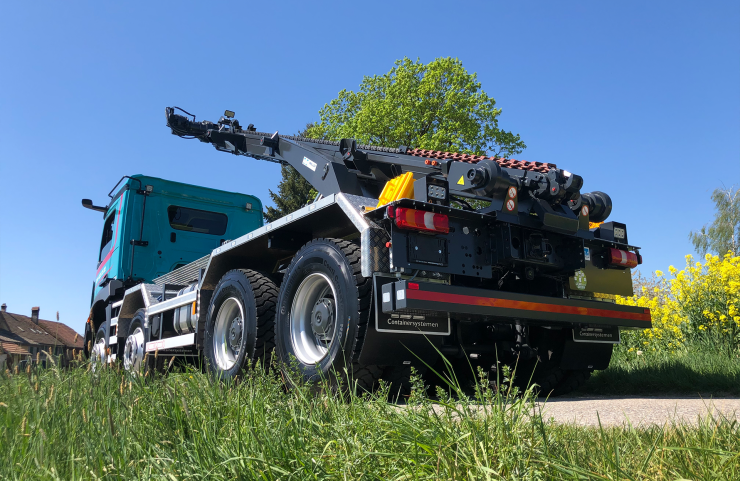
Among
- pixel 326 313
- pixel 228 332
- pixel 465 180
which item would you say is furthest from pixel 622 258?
pixel 228 332

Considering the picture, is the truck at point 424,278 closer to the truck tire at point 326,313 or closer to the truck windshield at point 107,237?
the truck tire at point 326,313

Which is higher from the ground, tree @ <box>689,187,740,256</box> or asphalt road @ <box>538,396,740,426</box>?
tree @ <box>689,187,740,256</box>

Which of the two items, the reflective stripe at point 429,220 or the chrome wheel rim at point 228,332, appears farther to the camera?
the chrome wheel rim at point 228,332

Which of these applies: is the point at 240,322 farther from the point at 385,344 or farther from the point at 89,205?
the point at 89,205

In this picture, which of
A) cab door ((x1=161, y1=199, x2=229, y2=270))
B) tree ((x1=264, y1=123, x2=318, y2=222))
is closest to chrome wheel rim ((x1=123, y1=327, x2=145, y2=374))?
cab door ((x1=161, y1=199, x2=229, y2=270))

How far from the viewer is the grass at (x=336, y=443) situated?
5.61 ft

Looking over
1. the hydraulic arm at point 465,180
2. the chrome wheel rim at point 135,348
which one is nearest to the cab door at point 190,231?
the chrome wheel rim at point 135,348

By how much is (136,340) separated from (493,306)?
5.82 m

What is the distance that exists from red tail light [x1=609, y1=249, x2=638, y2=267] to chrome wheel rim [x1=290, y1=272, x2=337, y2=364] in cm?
240

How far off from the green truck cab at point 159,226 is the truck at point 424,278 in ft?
9.46

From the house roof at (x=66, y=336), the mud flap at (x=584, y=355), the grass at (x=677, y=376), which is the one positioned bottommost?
the grass at (x=677, y=376)

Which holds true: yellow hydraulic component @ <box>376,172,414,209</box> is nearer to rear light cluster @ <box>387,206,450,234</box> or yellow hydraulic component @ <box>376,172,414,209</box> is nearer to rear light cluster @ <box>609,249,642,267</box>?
rear light cluster @ <box>387,206,450,234</box>

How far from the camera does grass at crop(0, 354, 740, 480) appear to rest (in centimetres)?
171

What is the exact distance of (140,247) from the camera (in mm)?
8961
